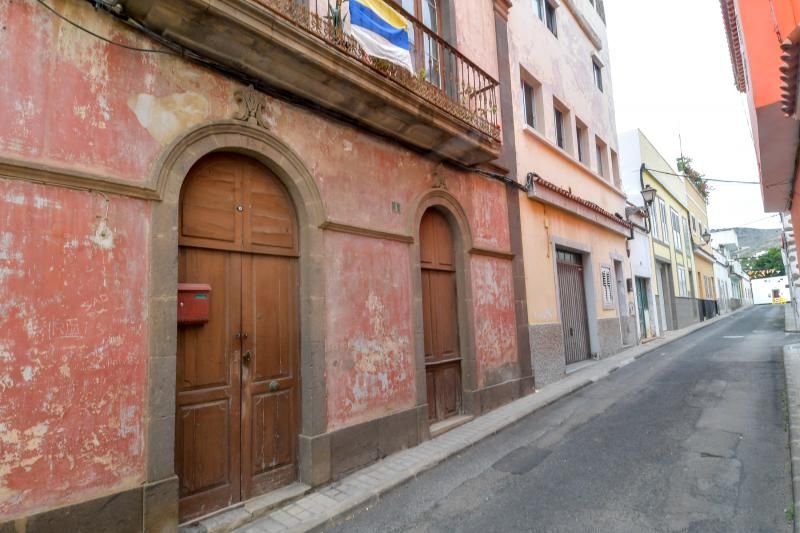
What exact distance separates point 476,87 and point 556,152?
371cm

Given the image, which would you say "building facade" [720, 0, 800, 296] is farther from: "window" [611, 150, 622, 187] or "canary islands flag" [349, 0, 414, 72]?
"window" [611, 150, 622, 187]

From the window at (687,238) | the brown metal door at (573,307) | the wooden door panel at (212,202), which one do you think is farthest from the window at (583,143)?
the window at (687,238)

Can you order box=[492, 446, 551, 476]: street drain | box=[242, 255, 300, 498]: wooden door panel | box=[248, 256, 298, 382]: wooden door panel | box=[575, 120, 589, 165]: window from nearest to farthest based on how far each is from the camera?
box=[242, 255, 300, 498]: wooden door panel, box=[248, 256, 298, 382]: wooden door panel, box=[492, 446, 551, 476]: street drain, box=[575, 120, 589, 165]: window

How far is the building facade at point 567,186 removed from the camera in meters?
9.20

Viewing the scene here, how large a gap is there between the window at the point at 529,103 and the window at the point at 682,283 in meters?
17.4

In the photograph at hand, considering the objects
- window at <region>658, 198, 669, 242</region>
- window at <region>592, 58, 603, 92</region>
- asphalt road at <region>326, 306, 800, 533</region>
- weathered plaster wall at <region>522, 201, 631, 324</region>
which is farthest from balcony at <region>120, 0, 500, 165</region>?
window at <region>658, 198, 669, 242</region>

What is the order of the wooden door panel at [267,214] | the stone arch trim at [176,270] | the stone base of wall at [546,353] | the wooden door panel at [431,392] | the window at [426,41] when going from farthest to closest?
the stone base of wall at [546,353] → the window at [426,41] → the wooden door panel at [431,392] → the wooden door panel at [267,214] → the stone arch trim at [176,270]

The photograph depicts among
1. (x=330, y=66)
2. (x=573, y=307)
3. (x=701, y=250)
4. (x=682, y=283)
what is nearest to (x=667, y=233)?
(x=682, y=283)

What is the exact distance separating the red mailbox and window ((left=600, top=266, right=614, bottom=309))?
11227 mm

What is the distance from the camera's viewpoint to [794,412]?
573 cm

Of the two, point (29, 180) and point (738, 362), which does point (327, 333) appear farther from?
point (738, 362)

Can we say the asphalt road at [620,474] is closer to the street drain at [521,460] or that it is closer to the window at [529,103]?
the street drain at [521,460]

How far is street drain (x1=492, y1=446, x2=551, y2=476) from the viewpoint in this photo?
4746 mm

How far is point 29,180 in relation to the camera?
3064mm
